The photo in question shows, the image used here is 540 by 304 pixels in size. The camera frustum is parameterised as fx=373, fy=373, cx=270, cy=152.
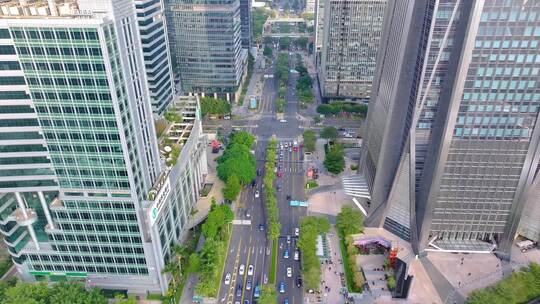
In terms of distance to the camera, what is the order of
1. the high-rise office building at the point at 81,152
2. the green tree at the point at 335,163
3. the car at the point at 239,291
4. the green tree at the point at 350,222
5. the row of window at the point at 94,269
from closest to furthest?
the high-rise office building at the point at 81,152
the row of window at the point at 94,269
the car at the point at 239,291
the green tree at the point at 350,222
the green tree at the point at 335,163

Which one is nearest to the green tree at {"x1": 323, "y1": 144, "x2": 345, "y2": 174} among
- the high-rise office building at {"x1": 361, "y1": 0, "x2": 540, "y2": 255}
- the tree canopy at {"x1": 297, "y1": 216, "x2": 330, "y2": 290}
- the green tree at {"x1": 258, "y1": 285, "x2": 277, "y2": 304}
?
the high-rise office building at {"x1": 361, "y1": 0, "x2": 540, "y2": 255}

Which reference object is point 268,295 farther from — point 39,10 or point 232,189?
point 39,10

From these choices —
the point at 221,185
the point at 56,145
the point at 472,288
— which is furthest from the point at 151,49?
the point at 472,288

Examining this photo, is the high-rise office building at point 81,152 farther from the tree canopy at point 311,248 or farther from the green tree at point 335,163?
the green tree at point 335,163

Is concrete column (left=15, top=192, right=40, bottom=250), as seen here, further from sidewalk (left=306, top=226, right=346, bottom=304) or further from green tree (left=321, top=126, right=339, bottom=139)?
green tree (left=321, top=126, right=339, bottom=139)

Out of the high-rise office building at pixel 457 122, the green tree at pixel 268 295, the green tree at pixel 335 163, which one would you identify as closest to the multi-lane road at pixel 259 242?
the green tree at pixel 268 295

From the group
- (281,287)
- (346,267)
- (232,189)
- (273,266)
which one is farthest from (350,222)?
(232,189)

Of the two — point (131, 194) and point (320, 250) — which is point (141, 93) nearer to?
point (131, 194)

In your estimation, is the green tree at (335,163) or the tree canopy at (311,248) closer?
the tree canopy at (311,248)

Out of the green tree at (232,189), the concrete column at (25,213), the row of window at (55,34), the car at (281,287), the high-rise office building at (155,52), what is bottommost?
the car at (281,287)
